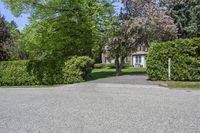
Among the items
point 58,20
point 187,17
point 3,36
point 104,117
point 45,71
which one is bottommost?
point 104,117

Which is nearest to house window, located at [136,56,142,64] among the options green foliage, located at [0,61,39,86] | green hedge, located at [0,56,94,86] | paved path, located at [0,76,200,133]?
green hedge, located at [0,56,94,86]

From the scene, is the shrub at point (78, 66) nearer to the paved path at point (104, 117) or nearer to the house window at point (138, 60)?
the paved path at point (104, 117)

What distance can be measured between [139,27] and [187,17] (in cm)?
931

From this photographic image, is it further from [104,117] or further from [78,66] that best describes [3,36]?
[104,117]

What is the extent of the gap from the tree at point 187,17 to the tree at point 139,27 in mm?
4398

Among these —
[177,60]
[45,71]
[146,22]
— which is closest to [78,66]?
[45,71]

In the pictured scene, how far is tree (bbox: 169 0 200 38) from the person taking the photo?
36.7 metres

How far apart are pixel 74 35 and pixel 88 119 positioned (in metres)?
18.5

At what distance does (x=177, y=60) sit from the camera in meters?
22.5

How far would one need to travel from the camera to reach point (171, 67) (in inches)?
894

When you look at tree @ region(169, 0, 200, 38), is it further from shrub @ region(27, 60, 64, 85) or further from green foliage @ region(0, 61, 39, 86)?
green foliage @ region(0, 61, 39, 86)

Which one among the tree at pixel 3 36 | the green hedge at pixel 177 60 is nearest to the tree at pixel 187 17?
the green hedge at pixel 177 60

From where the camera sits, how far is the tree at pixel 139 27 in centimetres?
3144

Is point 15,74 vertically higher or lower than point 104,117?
higher
